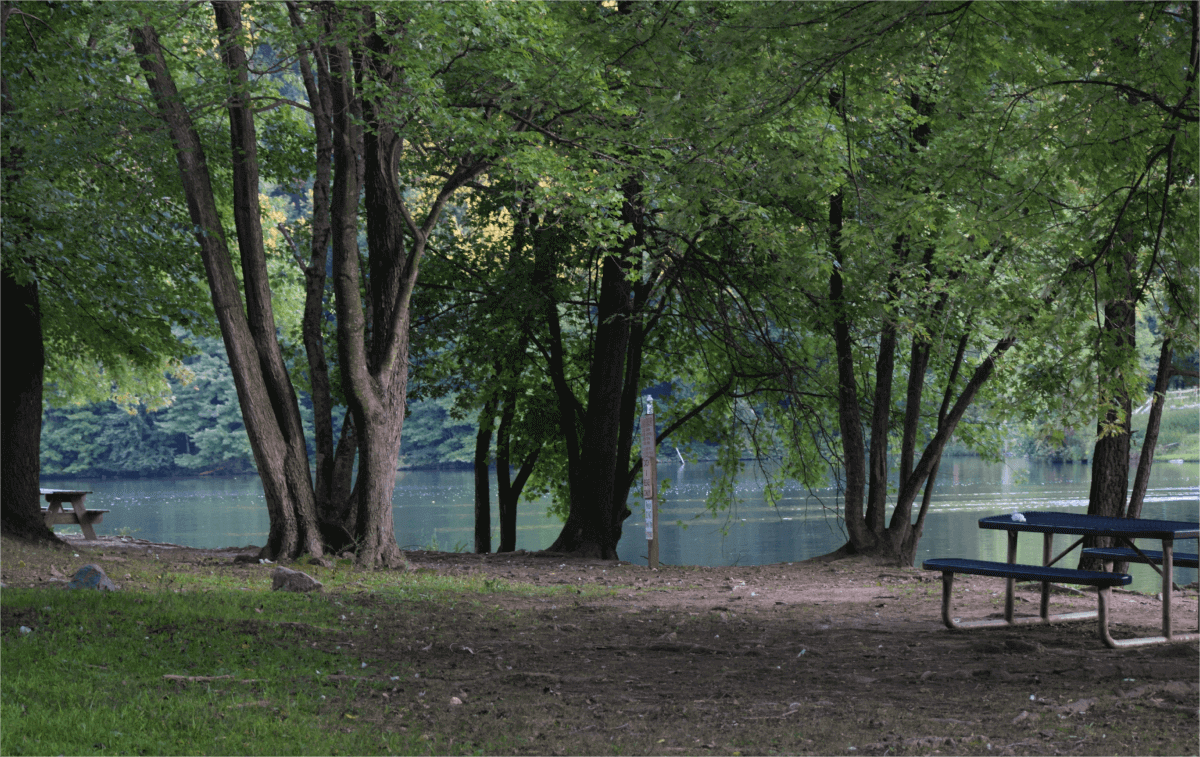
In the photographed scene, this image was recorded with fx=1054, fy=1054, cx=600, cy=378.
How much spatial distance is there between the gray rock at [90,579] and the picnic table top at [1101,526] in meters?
6.12

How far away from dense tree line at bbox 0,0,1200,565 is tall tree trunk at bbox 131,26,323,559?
0.03 meters

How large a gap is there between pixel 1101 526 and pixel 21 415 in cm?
959

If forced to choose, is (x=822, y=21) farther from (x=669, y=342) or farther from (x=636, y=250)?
(x=669, y=342)

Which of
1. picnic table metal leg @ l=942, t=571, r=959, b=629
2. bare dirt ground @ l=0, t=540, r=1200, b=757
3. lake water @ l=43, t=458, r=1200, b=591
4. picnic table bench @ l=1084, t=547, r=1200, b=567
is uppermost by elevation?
picnic table bench @ l=1084, t=547, r=1200, b=567

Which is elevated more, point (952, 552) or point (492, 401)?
point (492, 401)

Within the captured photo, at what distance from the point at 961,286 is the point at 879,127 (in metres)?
2.46

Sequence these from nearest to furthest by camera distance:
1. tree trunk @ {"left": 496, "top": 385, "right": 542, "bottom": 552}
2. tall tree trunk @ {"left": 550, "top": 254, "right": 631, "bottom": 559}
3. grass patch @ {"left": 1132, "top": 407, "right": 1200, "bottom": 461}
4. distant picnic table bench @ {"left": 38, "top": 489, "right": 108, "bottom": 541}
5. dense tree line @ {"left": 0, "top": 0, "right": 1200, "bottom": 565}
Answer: dense tree line @ {"left": 0, "top": 0, "right": 1200, "bottom": 565} < tall tree trunk @ {"left": 550, "top": 254, "right": 631, "bottom": 559} < distant picnic table bench @ {"left": 38, "top": 489, "right": 108, "bottom": 541} < tree trunk @ {"left": 496, "top": 385, "right": 542, "bottom": 552} < grass patch @ {"left": 1132, "top": 407, "right": 1200, "bottom": 461}

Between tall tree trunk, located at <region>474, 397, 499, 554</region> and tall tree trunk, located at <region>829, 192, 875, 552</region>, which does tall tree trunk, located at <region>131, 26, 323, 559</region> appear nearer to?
tall tree trunk, located at <region>474, 397, 499, 554</region>

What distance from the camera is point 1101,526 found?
627 centimetres

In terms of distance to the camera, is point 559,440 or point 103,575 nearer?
point 103,575

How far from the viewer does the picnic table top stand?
19.2 ft

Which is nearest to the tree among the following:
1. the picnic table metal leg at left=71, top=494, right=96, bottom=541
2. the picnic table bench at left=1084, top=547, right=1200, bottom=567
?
the picnic table metal leg at left=71, top=494, right=96, bottom=541

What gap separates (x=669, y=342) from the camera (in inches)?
644

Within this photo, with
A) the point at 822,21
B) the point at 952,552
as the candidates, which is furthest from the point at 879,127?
the point at 952,552
